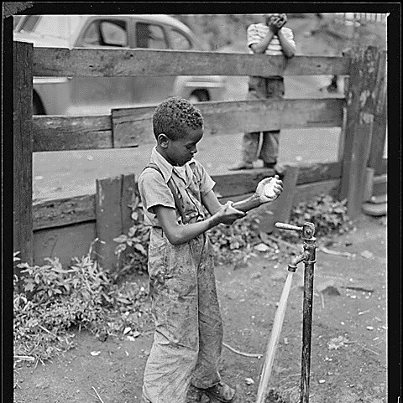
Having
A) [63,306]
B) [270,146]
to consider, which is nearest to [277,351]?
[63,306]

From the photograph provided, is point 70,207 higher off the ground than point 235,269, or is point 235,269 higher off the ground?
point 70,207

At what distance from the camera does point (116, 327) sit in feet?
14.2

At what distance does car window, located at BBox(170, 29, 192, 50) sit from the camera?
10.3 metres

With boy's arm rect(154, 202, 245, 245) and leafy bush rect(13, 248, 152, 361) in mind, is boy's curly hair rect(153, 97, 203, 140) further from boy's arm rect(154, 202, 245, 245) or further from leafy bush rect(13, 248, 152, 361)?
leafy bush rect(13, 248, 152, 361)

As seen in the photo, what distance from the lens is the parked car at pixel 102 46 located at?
812 centimetres

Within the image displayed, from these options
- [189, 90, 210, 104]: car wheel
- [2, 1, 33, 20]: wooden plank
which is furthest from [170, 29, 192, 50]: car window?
[2, 1, 33, 20]: wooden plank

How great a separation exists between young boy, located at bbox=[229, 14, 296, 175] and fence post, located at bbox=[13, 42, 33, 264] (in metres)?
2.10

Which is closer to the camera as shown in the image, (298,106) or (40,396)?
(40,396)

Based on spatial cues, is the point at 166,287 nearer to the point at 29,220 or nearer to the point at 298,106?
the point at 29,220

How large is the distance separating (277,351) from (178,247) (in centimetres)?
134

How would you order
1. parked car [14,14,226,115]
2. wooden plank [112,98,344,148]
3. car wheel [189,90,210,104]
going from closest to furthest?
wooden plank [112,98,344,148], parked car [14,14,226,115], car wheel [189,90,210,104]

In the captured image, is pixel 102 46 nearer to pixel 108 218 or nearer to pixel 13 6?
pixel 108 218

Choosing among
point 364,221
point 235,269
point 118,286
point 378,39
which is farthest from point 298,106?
point 378,39
